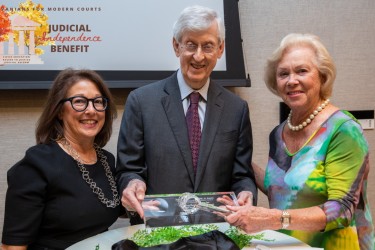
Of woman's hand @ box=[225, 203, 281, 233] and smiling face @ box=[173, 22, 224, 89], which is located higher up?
smiling face @ box=[173, 22, 224, 89]

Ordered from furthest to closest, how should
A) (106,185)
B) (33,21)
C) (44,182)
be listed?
(33,21) → (106,185) → (44,182)

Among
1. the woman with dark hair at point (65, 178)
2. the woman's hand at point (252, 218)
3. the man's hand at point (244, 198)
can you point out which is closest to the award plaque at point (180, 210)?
the woman's hand at point (252, 218)

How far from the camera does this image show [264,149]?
289 centimetres

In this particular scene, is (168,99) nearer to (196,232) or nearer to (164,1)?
(196,232)

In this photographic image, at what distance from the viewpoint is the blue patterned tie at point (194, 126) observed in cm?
180

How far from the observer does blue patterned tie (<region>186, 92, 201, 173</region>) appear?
180 cm

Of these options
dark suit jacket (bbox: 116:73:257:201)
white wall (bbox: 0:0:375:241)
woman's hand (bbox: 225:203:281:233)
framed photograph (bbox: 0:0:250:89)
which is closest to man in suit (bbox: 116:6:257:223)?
dark suit jacket (bbox: 116:73:257:201)

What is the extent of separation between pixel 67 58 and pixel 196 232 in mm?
1552

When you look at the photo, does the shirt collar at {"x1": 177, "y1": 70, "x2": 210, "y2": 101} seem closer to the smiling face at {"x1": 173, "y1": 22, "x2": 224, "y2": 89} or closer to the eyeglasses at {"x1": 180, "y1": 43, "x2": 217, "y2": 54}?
the smiling face at {"x1": 173, "y1": 22, "x2": 224, "y2": 89}

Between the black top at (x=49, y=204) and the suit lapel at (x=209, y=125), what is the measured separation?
443 millimetres

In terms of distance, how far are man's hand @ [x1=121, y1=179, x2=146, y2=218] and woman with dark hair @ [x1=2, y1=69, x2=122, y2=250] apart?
0.20 meters

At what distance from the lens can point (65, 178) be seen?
5.44ft

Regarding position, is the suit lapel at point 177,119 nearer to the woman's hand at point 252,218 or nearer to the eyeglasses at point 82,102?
the eyeglasses at point 82,102

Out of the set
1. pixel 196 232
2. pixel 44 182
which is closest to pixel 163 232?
pixel 196 232
